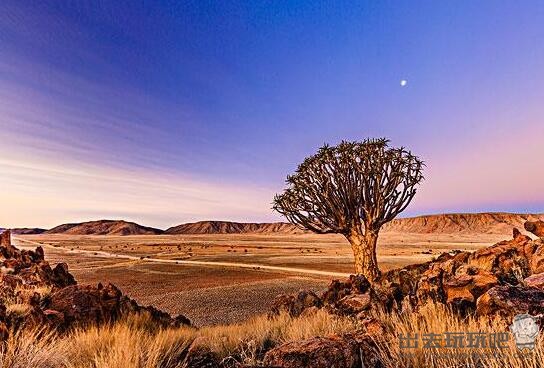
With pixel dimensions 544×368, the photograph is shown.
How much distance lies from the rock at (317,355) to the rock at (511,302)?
6.93 feet

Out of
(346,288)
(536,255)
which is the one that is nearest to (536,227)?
(536,255)

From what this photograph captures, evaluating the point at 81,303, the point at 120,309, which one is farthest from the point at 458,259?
the point at 81,303

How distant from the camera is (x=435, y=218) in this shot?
509 feet

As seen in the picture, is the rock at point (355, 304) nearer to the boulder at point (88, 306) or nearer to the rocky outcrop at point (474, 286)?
the rocky outcrop at point (474, 286)

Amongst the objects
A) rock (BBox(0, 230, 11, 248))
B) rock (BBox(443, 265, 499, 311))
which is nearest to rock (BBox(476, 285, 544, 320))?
rock (BBox(443, 265, 499, 311))

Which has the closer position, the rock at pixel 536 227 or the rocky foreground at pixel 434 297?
the rocky foreground at pixel 434 297

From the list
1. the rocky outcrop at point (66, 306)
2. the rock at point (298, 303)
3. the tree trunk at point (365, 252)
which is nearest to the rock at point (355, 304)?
the rock at point (298, 303)

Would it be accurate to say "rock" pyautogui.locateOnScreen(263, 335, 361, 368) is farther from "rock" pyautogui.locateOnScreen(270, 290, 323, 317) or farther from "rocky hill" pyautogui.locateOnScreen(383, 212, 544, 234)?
"rocky hill" pyautogui.locateOnScreen(383, 212, 544, 234)

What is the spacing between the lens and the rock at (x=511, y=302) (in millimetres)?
4367

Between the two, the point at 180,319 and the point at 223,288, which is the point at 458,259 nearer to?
the point at 180,319

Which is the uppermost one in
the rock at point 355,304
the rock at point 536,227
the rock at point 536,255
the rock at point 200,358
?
the rock at point 536,227

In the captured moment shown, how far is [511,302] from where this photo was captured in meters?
4.53

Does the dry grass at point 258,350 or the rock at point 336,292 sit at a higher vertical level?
the dry grass at point 258,350

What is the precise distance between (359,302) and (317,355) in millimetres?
4037
